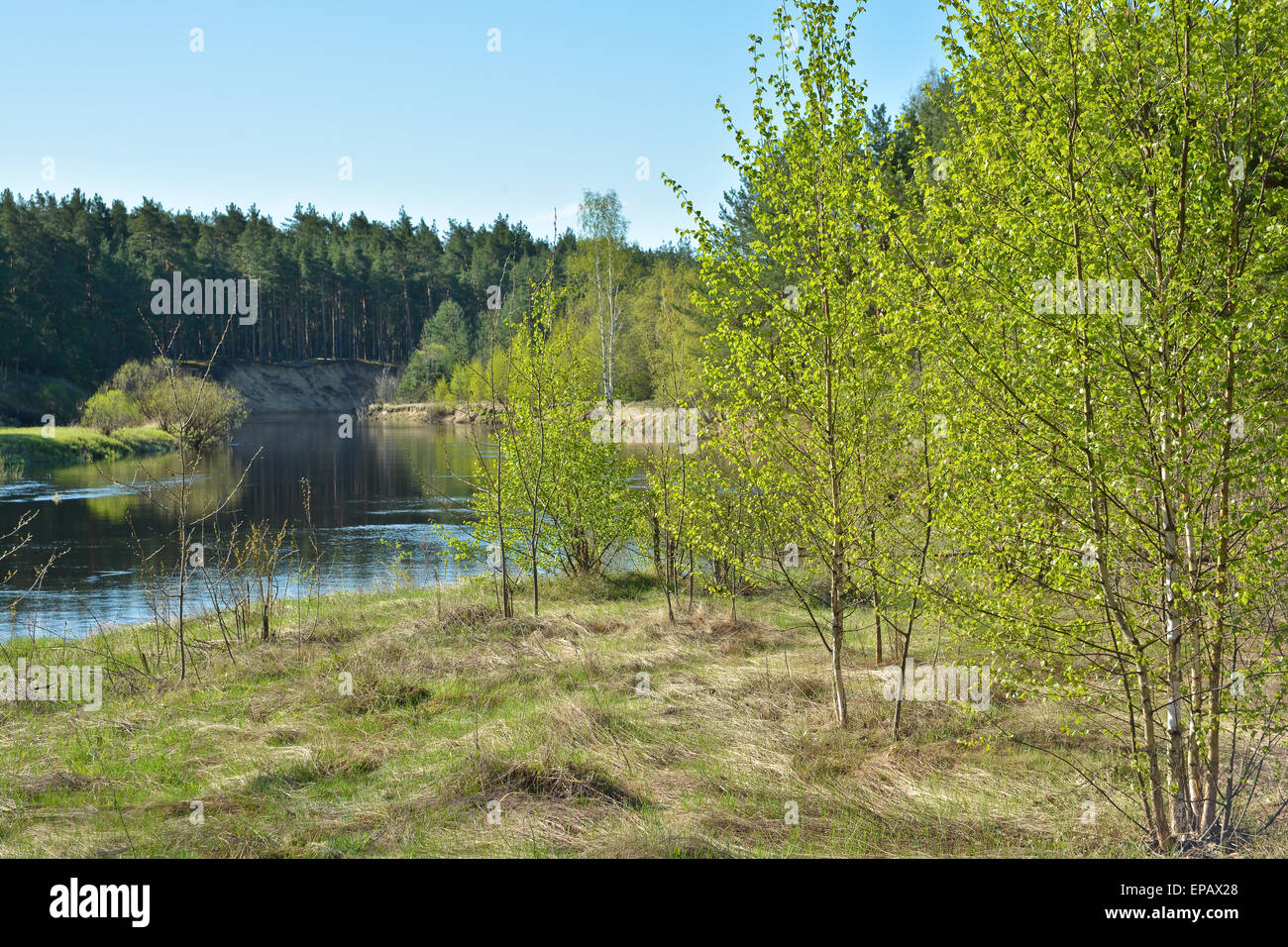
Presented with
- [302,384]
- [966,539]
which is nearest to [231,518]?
[966,539]

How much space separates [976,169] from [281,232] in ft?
381

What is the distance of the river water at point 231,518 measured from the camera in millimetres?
18453

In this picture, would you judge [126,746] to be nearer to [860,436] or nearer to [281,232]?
[860,436]

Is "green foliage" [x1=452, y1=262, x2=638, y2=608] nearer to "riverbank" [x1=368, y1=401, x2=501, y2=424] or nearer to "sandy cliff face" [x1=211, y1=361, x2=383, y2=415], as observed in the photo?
"riverbank" [x1=368, y1=401, x2=501, y2=424]

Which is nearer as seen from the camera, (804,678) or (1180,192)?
(1180,192)

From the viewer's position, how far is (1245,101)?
5977 millimetres

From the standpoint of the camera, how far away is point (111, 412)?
2016 inches

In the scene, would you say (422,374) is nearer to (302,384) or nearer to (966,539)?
(302,384)

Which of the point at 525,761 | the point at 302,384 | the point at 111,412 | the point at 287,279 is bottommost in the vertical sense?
the point at 525,761

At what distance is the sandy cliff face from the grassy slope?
42.7 meters

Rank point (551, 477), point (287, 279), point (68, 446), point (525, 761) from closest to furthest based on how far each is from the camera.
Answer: point (525, 761), point (551, 477), point (68, 446), point (287, 279)

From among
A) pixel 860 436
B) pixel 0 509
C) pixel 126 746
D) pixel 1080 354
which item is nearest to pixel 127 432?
pixel 0 509

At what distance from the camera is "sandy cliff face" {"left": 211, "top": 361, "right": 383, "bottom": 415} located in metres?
94.1

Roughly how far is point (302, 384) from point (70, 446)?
55.1m
